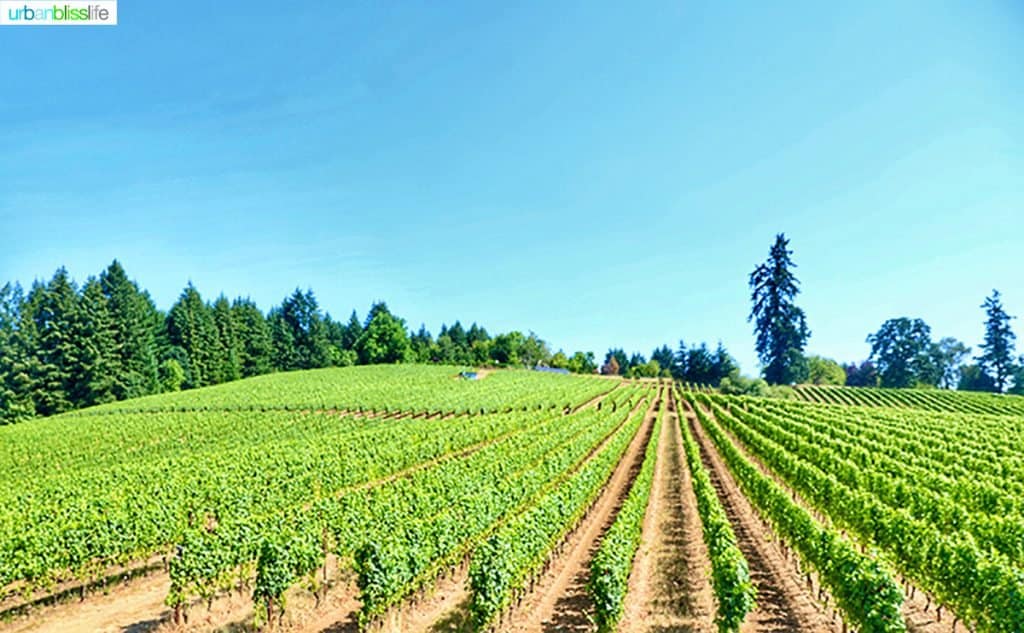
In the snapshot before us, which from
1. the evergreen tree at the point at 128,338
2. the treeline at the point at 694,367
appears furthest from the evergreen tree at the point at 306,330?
the treeline at the point at 694,367

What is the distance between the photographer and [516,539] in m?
13.2

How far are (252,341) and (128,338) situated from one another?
26300mm

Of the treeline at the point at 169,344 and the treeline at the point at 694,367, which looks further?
the treeline at the point at 694,367

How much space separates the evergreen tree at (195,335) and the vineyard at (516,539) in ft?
188

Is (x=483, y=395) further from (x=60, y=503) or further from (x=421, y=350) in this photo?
(x=421, y=350)

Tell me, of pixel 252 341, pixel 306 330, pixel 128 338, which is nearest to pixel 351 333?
pixel 306 330

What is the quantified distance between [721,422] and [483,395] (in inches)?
1163

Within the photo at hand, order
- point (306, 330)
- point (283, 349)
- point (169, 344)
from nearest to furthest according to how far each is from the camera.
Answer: point (169, 344) → point (283, 349) → point (306, 330)

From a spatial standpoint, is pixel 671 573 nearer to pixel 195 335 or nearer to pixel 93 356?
pixel 93 356

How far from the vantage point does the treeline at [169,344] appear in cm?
6625

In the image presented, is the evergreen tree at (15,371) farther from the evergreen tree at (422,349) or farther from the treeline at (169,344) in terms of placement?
the evergreen tree at (422,349)

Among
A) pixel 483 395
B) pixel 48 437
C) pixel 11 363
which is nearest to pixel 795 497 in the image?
pixel 483 395

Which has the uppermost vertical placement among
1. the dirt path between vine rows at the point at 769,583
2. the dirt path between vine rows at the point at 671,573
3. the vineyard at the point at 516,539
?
the vineyard at the point at 516,539

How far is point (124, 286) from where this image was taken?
79.8m
